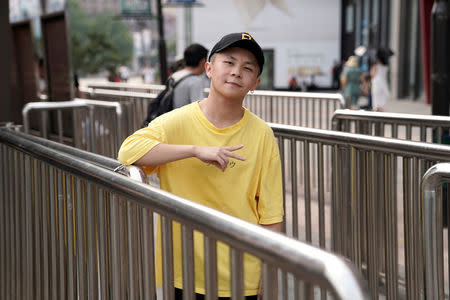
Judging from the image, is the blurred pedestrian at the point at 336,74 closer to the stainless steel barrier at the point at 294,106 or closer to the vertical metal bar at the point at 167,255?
the stainless steel barrier at the point at 294,106

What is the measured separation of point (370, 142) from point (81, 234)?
1.82 meters

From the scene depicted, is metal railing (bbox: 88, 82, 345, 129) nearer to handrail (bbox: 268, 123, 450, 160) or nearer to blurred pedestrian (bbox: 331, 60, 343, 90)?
handrail (bbox: 268, 123, 450, 160)

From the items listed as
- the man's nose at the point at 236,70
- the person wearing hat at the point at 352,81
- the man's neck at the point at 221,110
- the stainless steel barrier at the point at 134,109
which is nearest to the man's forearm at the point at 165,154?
the man's neck at the point at 221,110

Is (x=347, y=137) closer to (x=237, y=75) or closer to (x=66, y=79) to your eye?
(x=237, y=75)

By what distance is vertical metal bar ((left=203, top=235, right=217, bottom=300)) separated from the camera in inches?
72.2

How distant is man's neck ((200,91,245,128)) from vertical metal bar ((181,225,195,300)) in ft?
2.80

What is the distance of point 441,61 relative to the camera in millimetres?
6480

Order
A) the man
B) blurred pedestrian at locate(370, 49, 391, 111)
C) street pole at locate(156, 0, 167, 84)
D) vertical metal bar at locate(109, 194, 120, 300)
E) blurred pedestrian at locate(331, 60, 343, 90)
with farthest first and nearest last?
blurred pedestrian at locate(331, 60, 343, 90)
street pole at locate(156, 0, 167, 84)
blurred pedestrian at locate(370, 49, 391, 111)
the man
vertical metal bar at locate(109, 194, 120, 300)

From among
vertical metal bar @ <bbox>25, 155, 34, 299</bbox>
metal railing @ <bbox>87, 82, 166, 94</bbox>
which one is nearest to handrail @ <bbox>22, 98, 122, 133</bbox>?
vertical metal bar @ <bbox>25, 155, 34, 299</bbox>

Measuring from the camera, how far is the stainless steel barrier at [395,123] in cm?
443

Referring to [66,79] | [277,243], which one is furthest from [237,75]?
[66,79]

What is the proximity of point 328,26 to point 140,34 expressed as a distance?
73529mm

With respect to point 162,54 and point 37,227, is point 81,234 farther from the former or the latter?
point 162,54

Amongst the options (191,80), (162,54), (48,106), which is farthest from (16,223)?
(162,54)
